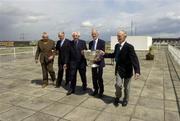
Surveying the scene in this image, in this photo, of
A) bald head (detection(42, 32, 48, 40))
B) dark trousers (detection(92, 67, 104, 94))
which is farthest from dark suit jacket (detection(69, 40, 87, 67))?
bald head (detection(42, 32, 48, 40))

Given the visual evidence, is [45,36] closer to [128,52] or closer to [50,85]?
[50,85]

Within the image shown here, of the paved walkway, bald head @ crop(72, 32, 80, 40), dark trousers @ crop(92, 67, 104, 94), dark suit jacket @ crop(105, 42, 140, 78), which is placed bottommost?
the paved walkway

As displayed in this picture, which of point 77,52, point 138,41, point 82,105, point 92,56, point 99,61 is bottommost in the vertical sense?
point 82,105

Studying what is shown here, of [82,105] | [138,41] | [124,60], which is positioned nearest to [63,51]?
[82,105]

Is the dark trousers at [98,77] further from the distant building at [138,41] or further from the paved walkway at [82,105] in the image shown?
the distant building at [138,41]

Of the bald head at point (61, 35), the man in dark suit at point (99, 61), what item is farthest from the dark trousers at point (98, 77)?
the bald head at point (61, 35)

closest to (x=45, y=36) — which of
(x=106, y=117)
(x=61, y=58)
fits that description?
(x=61, y=58)

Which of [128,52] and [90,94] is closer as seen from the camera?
[128,52]

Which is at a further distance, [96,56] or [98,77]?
[98,77]

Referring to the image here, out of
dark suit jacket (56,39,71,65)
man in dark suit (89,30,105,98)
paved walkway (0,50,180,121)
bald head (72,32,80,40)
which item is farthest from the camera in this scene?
dark suit jacket (56,39,71,65)

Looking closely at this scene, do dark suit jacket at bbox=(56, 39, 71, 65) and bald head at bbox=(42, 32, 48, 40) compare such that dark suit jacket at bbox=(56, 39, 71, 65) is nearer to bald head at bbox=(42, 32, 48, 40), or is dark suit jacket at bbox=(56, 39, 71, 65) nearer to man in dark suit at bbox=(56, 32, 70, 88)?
man in dark suit at bbox=(56, 32, 70, 88)

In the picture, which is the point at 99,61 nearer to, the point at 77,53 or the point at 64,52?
the point at 77,53

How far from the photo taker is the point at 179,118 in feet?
13.9

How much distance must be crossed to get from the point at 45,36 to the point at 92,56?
7.24ft
